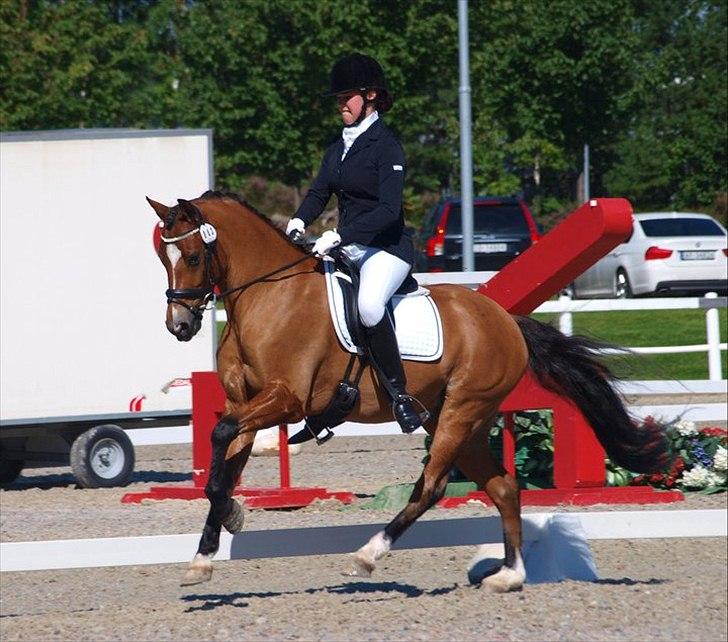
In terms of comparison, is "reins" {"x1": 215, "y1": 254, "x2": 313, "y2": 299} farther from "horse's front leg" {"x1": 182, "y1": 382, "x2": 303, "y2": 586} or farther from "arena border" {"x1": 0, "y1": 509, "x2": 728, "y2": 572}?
"arena border" {"x1": 0, "y1": 509, "x2": 728, "y2": 572}

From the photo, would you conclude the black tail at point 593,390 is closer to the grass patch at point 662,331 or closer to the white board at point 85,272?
the white board at point 85,272

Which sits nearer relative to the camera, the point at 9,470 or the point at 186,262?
the point at 186,262

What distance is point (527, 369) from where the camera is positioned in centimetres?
763

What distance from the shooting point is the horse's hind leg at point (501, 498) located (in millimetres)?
6996

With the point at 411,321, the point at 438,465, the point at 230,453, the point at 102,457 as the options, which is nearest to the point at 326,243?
the point at 411,321

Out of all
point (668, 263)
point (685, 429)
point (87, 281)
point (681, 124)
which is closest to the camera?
point (685, 429)

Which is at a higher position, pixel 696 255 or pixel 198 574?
pixel 696 255

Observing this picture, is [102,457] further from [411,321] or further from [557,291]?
[411,321]

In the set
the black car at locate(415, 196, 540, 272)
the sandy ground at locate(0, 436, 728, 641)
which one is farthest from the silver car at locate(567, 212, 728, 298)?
the sandy ground at locate(0, 436, 728, 641)

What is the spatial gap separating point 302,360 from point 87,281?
559 centimetres

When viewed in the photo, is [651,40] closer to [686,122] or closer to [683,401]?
[686,122]

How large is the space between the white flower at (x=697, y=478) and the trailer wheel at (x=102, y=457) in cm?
460

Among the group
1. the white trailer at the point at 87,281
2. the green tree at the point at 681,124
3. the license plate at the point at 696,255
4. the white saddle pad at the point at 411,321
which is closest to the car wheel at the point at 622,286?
the license plate at the point at 696,255

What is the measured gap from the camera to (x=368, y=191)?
22.6 feet
